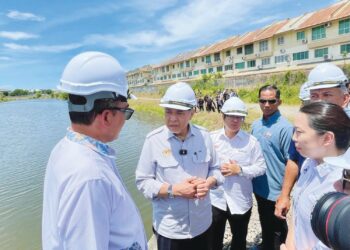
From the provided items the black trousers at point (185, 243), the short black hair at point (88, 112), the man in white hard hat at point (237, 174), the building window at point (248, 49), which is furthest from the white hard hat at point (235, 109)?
the building window at point (248, 49)

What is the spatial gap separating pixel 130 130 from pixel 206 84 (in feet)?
58.6

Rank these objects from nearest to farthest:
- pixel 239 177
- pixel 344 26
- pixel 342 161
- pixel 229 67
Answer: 1. pixel 342 161
2. pixel 239 177
3. pixel 344 26
4. pixel 229 67

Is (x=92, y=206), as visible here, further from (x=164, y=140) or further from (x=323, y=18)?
(x=323, y=18)

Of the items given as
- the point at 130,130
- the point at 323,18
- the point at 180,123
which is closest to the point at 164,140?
the point at 180,123

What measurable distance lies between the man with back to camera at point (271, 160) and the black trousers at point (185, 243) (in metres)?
1.03

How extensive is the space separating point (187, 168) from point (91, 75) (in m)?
1.44

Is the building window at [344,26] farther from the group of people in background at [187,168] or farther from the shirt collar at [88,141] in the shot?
the shirt collar at [88,141]

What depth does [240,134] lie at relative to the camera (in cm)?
328

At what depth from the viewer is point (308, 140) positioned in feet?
6.00

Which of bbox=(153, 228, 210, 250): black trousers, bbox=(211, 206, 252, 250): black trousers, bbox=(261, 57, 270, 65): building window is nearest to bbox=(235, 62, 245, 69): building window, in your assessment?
bbox=(261, 57, 270, 65): building window

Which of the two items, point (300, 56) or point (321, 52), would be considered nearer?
point (321, 52)

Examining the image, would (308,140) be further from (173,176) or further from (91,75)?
(91,75)

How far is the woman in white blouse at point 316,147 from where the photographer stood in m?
1.74

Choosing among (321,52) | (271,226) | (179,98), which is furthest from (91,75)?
(321,52)
